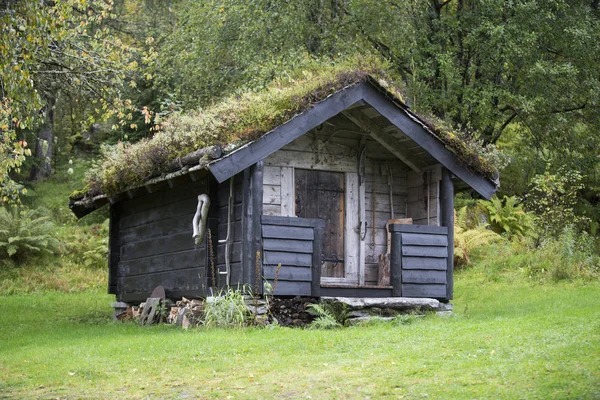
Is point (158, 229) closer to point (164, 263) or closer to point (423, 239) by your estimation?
point (164, 263)

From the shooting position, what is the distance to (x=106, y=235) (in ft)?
87.4

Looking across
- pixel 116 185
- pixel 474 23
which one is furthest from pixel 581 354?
pixel 474 23

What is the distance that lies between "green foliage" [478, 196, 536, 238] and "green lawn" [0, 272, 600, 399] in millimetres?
9158

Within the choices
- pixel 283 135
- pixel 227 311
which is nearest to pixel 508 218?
pixel 283 135

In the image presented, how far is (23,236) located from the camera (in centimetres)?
2383

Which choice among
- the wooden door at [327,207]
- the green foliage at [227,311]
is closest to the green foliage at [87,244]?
the wooden door at [327,207]

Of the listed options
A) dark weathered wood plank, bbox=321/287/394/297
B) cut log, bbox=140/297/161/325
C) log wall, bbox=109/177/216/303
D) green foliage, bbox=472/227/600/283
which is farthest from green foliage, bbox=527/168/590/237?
cut log, bbox=140/297/161/325

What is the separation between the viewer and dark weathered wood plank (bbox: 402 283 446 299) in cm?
1510

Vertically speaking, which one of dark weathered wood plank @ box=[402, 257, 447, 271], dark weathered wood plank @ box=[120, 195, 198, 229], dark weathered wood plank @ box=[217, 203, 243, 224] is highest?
dark weathered wood plank @ box=[120, 195, 198, 229]

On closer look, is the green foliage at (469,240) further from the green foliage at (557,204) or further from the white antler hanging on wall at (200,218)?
the white antler hanging on wall at (200,218)

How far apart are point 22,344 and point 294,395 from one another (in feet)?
22.5

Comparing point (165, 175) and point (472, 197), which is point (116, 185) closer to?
point (165, 175)

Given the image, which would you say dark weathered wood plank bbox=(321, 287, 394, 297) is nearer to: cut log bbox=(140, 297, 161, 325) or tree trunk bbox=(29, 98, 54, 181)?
cut log bbox=(140, 297, 161, 325)

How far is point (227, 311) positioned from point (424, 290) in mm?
4084
